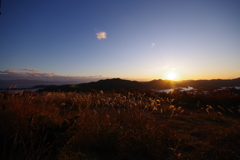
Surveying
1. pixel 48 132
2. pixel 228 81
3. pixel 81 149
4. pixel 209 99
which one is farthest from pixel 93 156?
pixel 228 81

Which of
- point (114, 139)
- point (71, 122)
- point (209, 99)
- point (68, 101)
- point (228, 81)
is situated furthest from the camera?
point (228, 81)

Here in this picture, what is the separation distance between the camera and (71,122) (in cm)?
242

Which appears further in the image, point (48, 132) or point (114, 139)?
point (114, 139)

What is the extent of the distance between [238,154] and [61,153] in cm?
322

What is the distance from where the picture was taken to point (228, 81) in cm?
1590

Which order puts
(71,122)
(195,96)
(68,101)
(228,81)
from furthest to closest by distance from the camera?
(228,81), (195,96), (68,101), (71,122)

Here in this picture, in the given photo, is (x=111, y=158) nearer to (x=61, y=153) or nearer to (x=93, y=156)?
(x=93, y=156)

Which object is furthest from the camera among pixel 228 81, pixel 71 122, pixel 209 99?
pixel 228 81

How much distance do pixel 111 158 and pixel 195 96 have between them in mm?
9409

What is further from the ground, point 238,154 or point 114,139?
point 114,139

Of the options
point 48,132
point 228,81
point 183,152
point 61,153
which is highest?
point 228,81

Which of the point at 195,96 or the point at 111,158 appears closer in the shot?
the point at 111,158

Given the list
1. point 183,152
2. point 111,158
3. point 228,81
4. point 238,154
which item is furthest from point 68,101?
point 228,81

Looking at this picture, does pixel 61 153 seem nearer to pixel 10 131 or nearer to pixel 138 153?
pixel 10 131
